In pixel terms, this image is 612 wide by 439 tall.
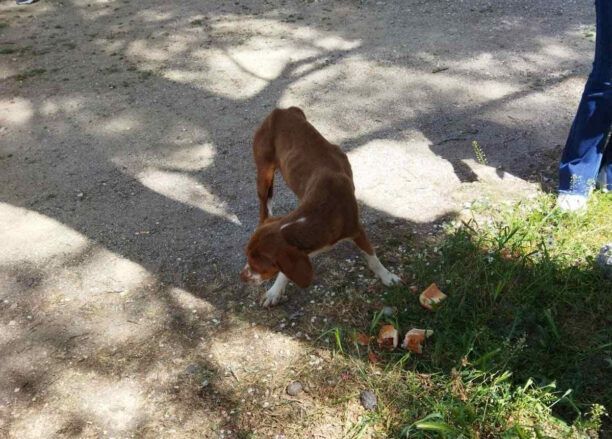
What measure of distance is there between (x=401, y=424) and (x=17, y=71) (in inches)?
264

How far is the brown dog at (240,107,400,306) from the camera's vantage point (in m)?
3.55

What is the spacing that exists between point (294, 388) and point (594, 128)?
9.68ft

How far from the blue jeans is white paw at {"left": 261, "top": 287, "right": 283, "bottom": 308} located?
96.2 inches

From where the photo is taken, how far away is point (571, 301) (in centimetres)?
383

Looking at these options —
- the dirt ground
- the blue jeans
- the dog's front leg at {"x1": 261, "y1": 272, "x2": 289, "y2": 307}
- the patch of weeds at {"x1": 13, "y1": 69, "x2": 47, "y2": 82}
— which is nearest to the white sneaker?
the blue jeans

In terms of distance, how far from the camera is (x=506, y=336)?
3.56 metres

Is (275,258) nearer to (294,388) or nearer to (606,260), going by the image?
(294,388)

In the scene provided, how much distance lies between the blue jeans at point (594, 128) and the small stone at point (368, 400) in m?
2.44

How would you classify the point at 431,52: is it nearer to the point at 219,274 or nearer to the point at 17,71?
the point at 219,274

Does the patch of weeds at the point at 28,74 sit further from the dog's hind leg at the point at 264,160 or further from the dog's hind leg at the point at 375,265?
the dog's hind leg at the point at 375,265

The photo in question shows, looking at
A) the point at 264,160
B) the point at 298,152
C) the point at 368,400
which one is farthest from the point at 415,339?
the point at 264,160

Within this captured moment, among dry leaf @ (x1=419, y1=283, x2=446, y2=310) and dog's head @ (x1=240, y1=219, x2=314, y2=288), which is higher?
dog's head @ (x1=240, y1=219, x2=314, y2=288)

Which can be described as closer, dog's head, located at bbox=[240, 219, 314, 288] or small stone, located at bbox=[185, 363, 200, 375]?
dog's head, located at bbox=[240, 219, 314, 288]

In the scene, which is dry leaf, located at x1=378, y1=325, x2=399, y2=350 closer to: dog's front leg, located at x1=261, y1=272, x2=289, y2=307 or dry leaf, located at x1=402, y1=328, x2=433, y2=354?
dry leaf, located at x1=402, y1=328, x2=433, y2=354
